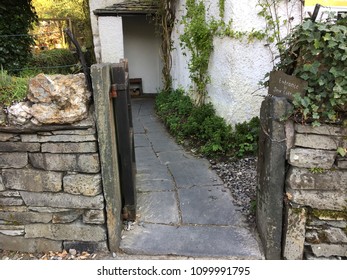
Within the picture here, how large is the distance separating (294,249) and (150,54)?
8208mm

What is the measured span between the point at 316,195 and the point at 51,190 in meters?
2.10

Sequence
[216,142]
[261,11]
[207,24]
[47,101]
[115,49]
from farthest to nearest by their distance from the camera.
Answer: [115,49] < [207,24] < [216,142] < [261,11] < [47,101]

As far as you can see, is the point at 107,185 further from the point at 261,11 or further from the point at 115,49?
the point at 115,49

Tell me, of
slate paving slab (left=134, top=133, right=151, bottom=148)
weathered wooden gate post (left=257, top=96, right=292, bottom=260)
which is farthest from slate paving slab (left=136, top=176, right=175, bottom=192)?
slate paving slab (left=134, top=133, right=151, bottom=148)

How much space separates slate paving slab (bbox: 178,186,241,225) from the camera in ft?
10.3

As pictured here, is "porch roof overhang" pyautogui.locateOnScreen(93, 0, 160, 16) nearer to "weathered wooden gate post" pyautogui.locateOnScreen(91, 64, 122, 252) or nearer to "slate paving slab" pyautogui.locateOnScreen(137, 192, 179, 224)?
"slate paving slab" pyautogui.locateOnScreen(137, 192, 179, 224)

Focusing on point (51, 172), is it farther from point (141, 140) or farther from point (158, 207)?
point (141, 140)

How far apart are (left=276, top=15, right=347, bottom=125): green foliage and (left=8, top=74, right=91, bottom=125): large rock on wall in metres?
1.63

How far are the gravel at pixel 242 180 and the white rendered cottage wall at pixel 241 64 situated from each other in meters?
0.82

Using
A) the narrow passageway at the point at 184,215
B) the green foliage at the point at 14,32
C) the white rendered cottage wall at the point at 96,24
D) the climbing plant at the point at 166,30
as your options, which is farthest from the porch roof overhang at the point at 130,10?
the narrow passageway at the point at 184,215

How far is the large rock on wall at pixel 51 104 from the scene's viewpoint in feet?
7.80

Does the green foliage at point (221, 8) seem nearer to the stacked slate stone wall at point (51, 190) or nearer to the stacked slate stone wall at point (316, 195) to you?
the stacked slate stone wall at point (316, 195)

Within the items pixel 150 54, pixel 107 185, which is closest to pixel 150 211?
pixel 107 185

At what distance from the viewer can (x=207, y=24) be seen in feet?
17.5
